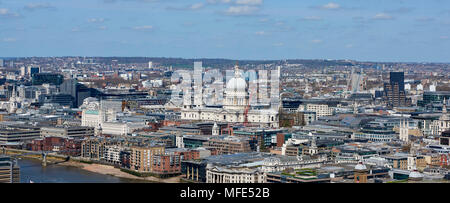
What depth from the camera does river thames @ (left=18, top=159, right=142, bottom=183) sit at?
17969mm

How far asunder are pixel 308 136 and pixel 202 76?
1133 inches

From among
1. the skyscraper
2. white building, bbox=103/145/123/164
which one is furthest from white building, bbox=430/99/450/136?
the skyscraper

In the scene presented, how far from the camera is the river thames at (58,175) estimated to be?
707 inches

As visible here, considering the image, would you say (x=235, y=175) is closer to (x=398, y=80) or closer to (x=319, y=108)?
(x=319, y=108)

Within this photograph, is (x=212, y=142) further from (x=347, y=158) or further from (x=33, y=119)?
(x=33, y=119)

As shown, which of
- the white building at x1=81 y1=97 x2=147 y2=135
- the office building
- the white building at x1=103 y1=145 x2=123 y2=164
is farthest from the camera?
the white building at x1=81 y1=97 x2=147 y2=135

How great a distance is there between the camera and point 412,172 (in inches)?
610

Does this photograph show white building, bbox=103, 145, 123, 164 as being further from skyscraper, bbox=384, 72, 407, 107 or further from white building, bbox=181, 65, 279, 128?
skyscraper, bbox=384, 72, 407, 107

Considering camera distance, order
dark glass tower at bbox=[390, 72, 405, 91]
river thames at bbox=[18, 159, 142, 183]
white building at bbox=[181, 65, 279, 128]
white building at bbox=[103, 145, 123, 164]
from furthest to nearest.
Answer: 1. dark glass tower at bbox=[390, 72, 405, 91]
2. white building at bbox=[181, 65, 279, 128]
3. white building at bbox=[103, 145, 123, 164]
4. river thames at bbox=[18, 159, 142, 183]

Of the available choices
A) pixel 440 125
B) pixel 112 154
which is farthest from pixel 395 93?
Result: pixel 112 154

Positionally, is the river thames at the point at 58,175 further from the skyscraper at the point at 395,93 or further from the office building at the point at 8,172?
the skyscraper at the point at 395,93

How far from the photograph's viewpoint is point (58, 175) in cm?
1919

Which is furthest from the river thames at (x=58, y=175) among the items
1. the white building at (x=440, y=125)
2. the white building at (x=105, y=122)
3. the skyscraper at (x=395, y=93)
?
the skyscraper at (x=395, y=93)
